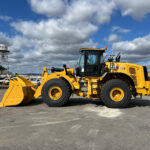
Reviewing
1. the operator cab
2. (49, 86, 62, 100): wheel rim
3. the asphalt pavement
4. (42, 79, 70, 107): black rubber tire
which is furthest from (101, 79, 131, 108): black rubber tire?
(49, 86, 62, 100): wheel rim

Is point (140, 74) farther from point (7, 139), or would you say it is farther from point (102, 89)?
point (7, 139)

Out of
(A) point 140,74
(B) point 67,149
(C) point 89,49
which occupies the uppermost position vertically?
(C) point 89,49

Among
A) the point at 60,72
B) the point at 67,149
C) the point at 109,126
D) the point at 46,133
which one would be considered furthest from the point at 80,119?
the point at 60,72

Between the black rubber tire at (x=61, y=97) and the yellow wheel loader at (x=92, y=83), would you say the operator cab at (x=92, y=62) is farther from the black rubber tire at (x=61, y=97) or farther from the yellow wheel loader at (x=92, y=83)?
the black rubber tire at (x=61, y=97)

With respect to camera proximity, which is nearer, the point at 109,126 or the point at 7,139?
the point at 7,139

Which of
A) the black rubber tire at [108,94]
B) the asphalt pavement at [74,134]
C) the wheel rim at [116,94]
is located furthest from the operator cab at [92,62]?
the asphalt pavement at [74,134]

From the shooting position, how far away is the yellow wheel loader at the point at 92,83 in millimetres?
6238

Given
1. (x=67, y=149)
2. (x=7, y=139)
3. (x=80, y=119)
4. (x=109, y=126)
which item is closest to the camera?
(x=67, y=149)

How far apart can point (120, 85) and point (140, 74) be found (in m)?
1.16

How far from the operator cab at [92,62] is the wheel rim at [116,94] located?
113 centimetres

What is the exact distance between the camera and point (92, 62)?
7.02 metres

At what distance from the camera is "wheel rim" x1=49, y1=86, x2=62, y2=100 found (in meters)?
6.55

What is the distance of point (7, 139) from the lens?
3.05 m

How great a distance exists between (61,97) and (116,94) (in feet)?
7.73
